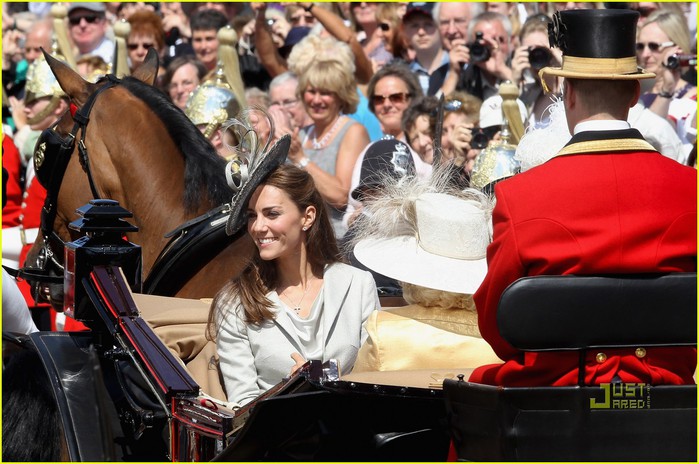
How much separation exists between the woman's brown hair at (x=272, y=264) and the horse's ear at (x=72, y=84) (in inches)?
73.6

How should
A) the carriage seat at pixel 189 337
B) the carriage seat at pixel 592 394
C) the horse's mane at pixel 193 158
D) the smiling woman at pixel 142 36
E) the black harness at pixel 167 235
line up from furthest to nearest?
the smiling woman at pixel 142 36
the horse's mane at pixel 193 158
the black harness at pixel 167 235
the carriage seat at pixel 189 337
the carriage seat at pixel 592 394

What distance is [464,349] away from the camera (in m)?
3.96

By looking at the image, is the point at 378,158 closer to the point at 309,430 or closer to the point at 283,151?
the point at 283,151

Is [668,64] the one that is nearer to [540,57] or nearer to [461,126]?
[540,57]

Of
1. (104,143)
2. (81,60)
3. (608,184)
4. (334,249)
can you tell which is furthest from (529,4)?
(608,184)

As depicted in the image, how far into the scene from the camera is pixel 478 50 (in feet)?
25.8

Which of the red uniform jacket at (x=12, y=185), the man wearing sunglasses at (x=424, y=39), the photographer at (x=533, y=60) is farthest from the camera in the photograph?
the man wearing sunglasses at (x=424, y=39)

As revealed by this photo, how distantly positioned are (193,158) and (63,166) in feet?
2.11

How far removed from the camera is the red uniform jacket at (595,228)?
3.24m

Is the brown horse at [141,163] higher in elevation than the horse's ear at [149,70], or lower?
lower

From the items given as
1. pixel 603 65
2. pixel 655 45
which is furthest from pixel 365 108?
pixel 603 65

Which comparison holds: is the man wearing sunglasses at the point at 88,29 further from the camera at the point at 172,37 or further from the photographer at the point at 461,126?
the photographer at the point at 461,126

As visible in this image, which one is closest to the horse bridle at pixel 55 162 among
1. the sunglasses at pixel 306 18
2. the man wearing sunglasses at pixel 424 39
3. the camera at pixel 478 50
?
the camera at pixel 478 50

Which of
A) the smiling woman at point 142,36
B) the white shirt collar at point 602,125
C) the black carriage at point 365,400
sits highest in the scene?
the white shirt collar at point 602,125
